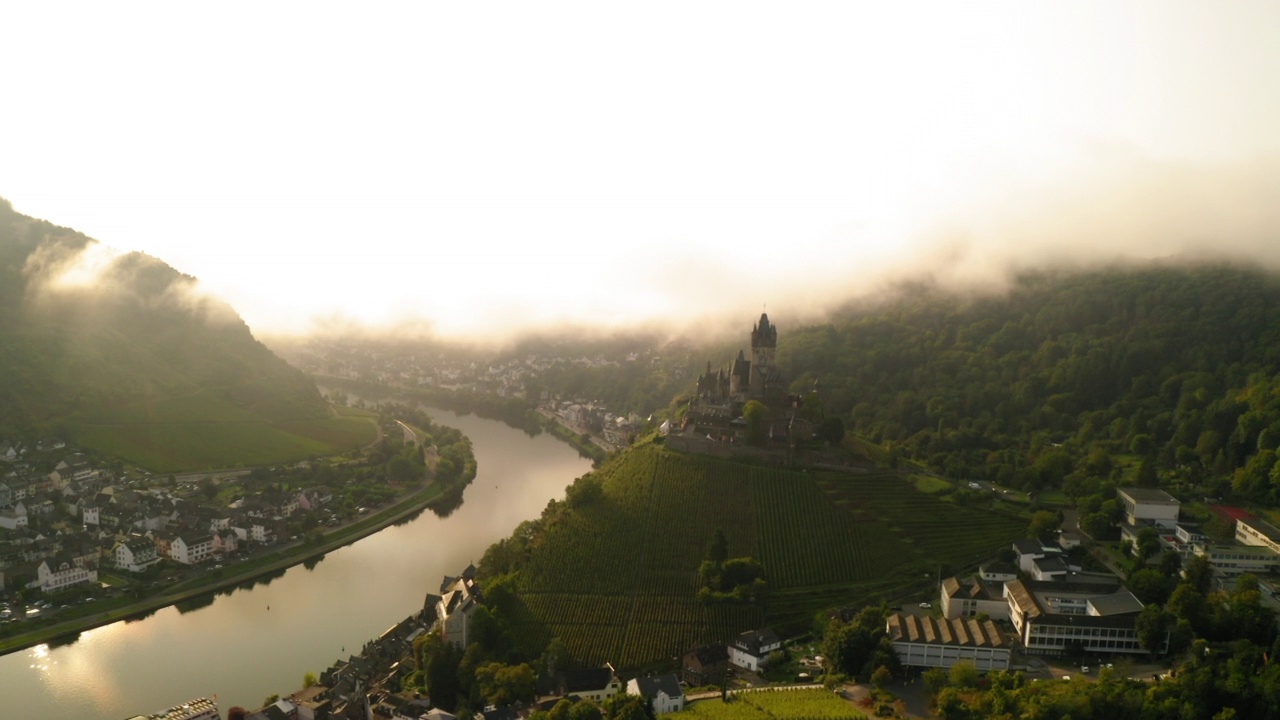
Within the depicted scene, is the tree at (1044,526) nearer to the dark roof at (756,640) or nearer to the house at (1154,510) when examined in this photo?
the house at (1154,510)

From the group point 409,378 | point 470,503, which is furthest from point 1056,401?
point 409,378

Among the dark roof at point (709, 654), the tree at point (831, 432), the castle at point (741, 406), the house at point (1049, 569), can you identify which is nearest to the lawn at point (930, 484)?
the tree at point (831, 432)

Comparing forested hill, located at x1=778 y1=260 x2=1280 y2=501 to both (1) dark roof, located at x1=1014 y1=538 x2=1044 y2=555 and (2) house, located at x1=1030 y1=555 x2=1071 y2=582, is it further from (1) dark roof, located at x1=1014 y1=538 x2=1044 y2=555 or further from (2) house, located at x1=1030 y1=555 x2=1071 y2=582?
(2) house, located at x1=1030 y1=555 x2=1071 y2=582

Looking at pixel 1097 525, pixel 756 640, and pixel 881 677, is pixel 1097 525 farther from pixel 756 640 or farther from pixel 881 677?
pixel 756 640

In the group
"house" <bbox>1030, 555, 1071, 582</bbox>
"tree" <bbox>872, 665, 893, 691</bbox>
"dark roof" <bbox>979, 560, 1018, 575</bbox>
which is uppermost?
"house" <bbox>1030, 555, 1071, 582</bbox>

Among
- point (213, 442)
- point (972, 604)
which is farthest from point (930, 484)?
point (213, 442)

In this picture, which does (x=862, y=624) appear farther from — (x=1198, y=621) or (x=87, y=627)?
(x=87, y=627)

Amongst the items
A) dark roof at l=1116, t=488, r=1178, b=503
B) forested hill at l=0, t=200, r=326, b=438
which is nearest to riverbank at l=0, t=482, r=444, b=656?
forested hill at l=0, t=200, r=326, b=438
